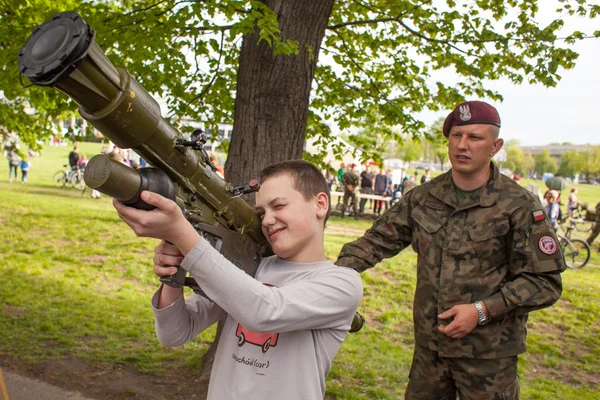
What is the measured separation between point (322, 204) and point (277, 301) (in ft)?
1.57

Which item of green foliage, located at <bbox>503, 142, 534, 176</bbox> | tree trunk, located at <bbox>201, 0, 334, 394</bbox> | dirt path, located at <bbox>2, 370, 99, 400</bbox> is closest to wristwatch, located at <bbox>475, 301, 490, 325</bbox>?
tree trunk, located at <bbox>201, 0, 334, 394</bbox>

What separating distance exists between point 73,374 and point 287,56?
363cm

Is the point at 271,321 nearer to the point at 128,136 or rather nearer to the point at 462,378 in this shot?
the point at 128,136

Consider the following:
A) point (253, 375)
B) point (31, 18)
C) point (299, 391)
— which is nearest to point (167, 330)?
point (253, 375)

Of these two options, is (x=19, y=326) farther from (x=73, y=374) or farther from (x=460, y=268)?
(x=460, y=268)

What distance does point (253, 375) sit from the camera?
180cm

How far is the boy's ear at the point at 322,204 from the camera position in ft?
6.43

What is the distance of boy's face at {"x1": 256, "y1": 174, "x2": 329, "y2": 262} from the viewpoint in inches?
73.6

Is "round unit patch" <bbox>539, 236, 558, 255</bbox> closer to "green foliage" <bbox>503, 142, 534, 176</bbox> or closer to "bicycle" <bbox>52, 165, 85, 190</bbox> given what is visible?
"bicycle" <bbox>52, 165, 85, 190</bbox>

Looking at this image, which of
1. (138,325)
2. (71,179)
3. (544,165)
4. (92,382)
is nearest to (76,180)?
(71,179)

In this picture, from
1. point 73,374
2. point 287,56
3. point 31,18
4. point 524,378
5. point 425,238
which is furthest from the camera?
point 31,18

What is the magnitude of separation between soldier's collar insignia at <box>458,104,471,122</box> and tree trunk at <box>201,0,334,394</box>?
6.74 feet

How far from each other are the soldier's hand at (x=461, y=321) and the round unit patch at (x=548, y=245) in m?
0.46

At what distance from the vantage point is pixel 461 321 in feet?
9.11
